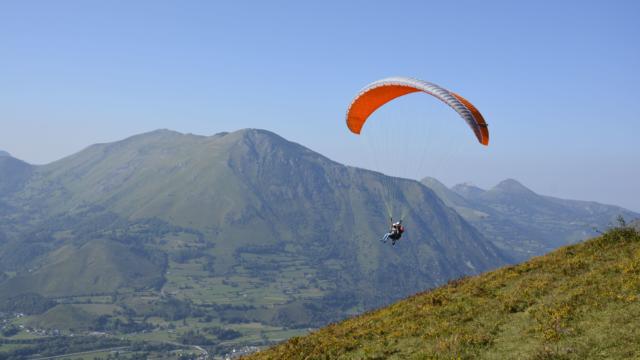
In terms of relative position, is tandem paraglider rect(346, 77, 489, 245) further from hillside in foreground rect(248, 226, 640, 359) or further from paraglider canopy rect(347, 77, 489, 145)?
hillside in foreground rect(248, 226, 640, 359)

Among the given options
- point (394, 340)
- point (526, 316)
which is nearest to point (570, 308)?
point (526, 316)

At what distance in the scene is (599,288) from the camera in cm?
2138

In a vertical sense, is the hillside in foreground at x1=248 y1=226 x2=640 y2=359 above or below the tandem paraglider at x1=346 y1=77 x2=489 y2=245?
below

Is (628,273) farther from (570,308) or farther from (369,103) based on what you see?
(369,103)

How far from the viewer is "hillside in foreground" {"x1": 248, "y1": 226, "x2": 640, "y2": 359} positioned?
17875mm

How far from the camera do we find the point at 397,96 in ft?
124

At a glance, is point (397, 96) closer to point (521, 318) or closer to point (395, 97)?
point (395, 97)

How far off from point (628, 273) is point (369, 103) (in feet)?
68.3

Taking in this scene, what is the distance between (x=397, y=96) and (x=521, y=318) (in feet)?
67.5

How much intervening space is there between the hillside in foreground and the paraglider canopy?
27.5 ft

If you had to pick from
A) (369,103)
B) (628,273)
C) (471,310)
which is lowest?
(471,310)

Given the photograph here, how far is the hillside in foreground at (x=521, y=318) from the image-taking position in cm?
1788

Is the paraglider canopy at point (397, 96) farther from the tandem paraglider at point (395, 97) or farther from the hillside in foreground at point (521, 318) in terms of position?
the hillside in foreground at point (521, 318)

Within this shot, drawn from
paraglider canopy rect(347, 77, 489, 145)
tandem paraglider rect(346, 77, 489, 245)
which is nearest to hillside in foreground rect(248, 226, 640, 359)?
tandem paraglider rect(346, 77, 489, 245)
